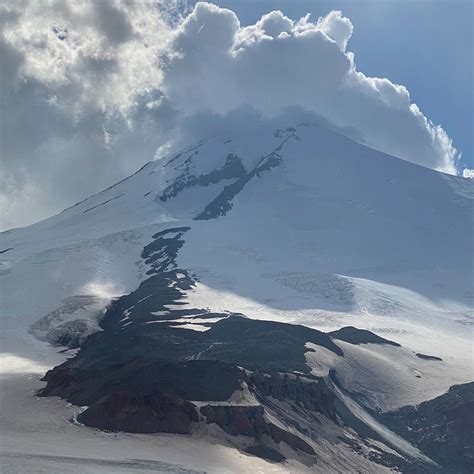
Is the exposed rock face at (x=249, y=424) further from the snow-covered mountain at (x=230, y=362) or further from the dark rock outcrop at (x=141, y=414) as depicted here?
the dark rock outcrop at (x=141, y=414)

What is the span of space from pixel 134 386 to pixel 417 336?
82.1m

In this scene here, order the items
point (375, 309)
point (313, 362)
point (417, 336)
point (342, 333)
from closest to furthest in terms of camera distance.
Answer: point (313, 362), point (342, 333), point (417, 336), point (375, 309)

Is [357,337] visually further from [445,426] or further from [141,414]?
[141,414]

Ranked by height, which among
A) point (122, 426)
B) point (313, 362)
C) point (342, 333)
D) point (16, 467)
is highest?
point (342, 333)

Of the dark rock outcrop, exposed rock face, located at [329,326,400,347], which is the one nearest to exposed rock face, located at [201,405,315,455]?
the dark rock outcrop

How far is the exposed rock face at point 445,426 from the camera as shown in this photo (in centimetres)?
7794

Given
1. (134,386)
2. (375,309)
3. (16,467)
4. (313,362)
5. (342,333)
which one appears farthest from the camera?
(375,309)

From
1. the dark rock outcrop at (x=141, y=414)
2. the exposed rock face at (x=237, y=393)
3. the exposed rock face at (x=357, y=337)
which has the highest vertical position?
the exposed rock face at (x=357, y=337)

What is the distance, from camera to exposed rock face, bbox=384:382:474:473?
7794 centimetres

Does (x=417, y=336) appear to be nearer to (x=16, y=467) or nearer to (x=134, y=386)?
(x=134, y=386)

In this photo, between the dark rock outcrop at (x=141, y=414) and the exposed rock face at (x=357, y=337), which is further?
the exposed rock face at (x=357, y=337)

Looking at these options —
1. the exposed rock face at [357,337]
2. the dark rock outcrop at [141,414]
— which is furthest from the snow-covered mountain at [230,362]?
the exposed rock face at [357,337]

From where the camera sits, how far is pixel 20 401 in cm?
7644

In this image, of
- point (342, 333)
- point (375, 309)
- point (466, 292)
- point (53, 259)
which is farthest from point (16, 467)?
point (466, 292)
